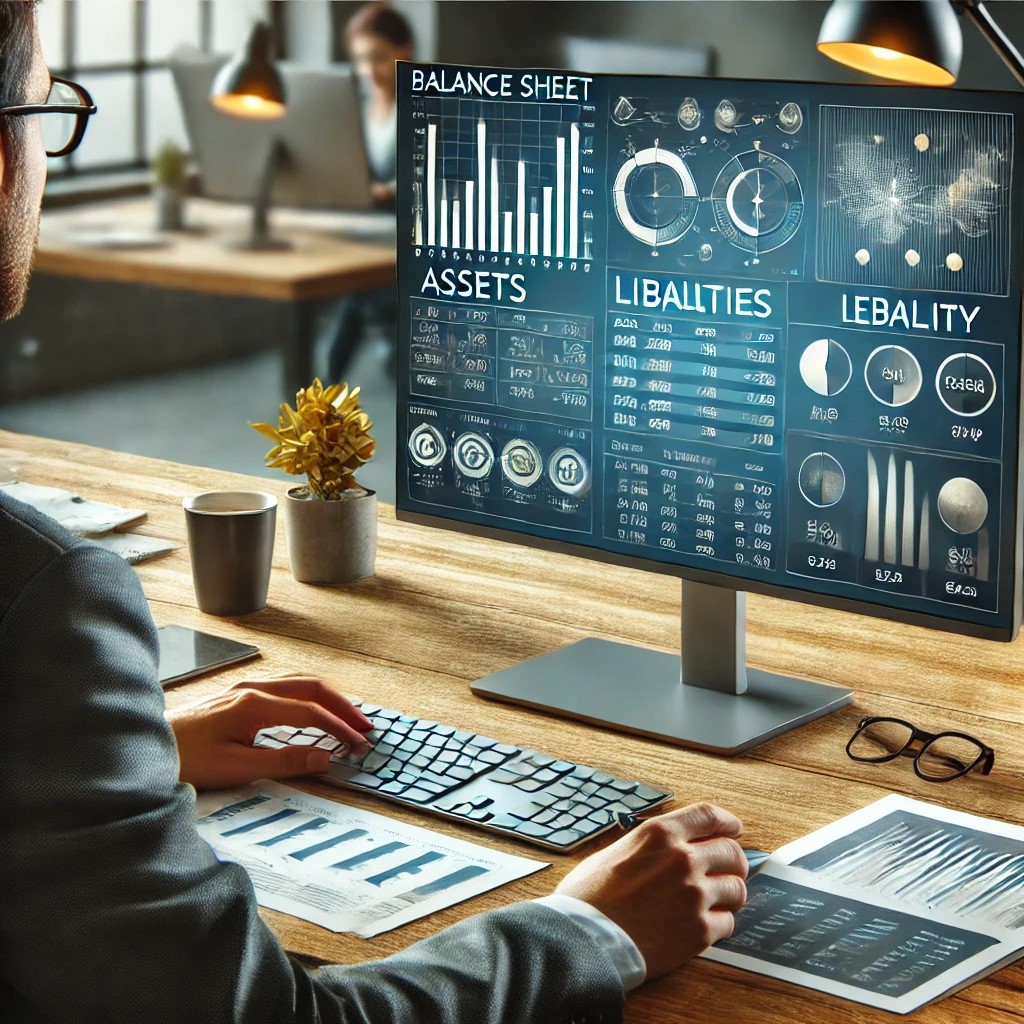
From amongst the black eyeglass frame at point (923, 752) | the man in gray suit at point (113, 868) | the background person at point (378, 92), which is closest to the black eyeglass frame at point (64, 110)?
the man in gray suit at point (113, 868)

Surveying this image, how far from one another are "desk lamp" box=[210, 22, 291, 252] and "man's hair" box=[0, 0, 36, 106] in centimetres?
361

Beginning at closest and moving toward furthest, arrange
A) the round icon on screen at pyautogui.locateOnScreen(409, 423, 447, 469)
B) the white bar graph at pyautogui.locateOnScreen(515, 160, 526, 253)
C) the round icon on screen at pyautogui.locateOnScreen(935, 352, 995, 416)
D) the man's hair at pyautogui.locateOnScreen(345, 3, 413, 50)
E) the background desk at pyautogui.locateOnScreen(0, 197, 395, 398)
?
the round icon on screen at pyautogui.locateOnScreen(935, 352, 995, 416), the white bar graph at pyautogui.locateOnScreen(515, 160, 526, 253), the round icon on screen at pyautogui.locateOnScreen(409, 423, 447, 469), the man's hair at pyautogui.locateOnScreen(345, 3, 413, 50), the background desk at pyautogui.locateOnScreen(0, 197, 395, 398)

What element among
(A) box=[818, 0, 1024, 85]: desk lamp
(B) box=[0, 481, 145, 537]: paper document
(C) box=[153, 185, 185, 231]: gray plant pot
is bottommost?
(B) box=[0, 481, 145, 537]: paper document

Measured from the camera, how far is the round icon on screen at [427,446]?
1597 mm

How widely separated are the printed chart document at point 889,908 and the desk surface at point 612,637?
0.02 metres

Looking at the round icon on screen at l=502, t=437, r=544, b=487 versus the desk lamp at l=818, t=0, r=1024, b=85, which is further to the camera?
the desk lamp at l=818, t=0, r=1024, b=85

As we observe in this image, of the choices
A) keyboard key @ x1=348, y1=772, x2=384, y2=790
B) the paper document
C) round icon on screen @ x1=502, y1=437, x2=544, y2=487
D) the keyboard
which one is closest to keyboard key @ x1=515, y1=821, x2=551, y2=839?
the keyboard

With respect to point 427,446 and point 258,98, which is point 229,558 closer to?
point 427,446

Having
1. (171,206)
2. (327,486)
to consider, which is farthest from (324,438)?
(171,206)

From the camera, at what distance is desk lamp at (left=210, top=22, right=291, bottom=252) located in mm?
4395

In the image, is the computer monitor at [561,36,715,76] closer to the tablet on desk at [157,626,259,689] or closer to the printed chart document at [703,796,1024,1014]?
the tablet on desk at [157,626,259,689]

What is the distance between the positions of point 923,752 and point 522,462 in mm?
459

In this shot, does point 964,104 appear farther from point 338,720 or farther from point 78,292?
point 78,292

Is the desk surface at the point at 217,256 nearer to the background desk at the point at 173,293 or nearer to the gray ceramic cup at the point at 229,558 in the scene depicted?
the background desk at the point at 173,293
